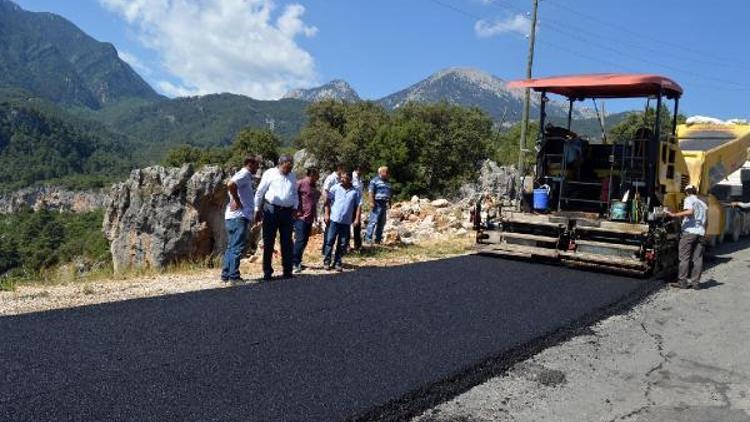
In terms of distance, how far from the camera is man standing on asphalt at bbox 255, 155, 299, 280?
7.19 m

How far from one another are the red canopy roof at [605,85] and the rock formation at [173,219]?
360 inches

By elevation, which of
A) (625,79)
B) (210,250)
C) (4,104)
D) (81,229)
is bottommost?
(81,229)

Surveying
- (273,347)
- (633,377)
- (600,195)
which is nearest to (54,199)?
(600,195)

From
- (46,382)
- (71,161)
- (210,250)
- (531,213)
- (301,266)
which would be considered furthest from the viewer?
(71,161)

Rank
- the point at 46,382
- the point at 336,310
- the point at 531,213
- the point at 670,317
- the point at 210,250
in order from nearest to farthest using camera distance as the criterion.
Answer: the point at 46,382 → the point at 336,310 → the point at 670,317 → the point at 531,213 → the point at 210,250

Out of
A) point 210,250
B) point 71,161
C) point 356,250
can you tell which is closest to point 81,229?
point 210,250

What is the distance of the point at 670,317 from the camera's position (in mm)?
6676

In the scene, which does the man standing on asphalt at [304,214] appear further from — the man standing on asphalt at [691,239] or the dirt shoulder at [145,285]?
the man standing on asphalt at [691,239]

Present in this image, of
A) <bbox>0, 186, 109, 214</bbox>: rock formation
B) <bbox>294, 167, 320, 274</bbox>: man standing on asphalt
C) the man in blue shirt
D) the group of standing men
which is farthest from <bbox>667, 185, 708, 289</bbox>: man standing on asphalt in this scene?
<bbox>0, 186, 109, 214</bbox>: rock formation

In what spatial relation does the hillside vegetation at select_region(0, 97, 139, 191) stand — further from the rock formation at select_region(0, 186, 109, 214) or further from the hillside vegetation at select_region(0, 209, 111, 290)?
the hillside vegetation at select_region(0, 209, 111, 290)

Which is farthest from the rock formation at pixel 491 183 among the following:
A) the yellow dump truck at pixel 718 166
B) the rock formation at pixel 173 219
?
the rock formation at pixel 173 219

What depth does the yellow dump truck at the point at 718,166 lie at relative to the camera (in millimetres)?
10734

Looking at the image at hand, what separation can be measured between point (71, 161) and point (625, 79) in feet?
508

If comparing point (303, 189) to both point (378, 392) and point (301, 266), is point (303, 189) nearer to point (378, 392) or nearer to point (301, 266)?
point (301, 266)
